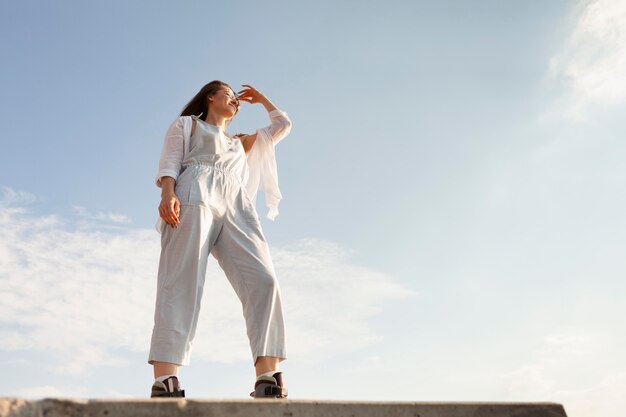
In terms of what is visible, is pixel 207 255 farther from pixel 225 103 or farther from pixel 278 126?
pixel 278 126

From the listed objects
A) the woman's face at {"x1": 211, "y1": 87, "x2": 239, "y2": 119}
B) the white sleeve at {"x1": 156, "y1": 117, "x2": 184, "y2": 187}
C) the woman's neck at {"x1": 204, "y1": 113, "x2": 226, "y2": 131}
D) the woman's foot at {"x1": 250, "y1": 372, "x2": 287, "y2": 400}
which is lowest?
the woman's foot at {"x1": 250, "y1": 372, "x2": 287, "y2": 400}

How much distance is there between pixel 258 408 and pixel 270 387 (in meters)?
1.37

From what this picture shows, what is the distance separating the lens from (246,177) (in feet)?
13.9

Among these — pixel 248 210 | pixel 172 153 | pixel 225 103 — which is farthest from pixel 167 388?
pixel 225 103

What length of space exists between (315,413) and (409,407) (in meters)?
0.36

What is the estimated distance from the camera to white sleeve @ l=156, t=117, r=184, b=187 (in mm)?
3729

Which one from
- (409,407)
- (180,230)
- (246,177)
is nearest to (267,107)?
(246,177)

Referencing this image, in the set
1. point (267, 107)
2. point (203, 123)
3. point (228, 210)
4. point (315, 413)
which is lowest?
point (315, 413)

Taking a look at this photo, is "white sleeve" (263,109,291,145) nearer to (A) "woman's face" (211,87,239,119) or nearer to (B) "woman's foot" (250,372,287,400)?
(A) "woman's face" (211,87,239,119)

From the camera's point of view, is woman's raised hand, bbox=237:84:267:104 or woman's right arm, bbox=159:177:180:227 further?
woman's raised hand, bbox=237:84:267:104

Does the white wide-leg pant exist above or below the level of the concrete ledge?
above

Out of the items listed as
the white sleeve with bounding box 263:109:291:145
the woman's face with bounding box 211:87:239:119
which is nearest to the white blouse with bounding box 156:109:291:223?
the white sleeve with bounding box 263:109:291:145

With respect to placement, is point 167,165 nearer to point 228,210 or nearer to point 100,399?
point 228,210

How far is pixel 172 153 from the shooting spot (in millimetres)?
3834
